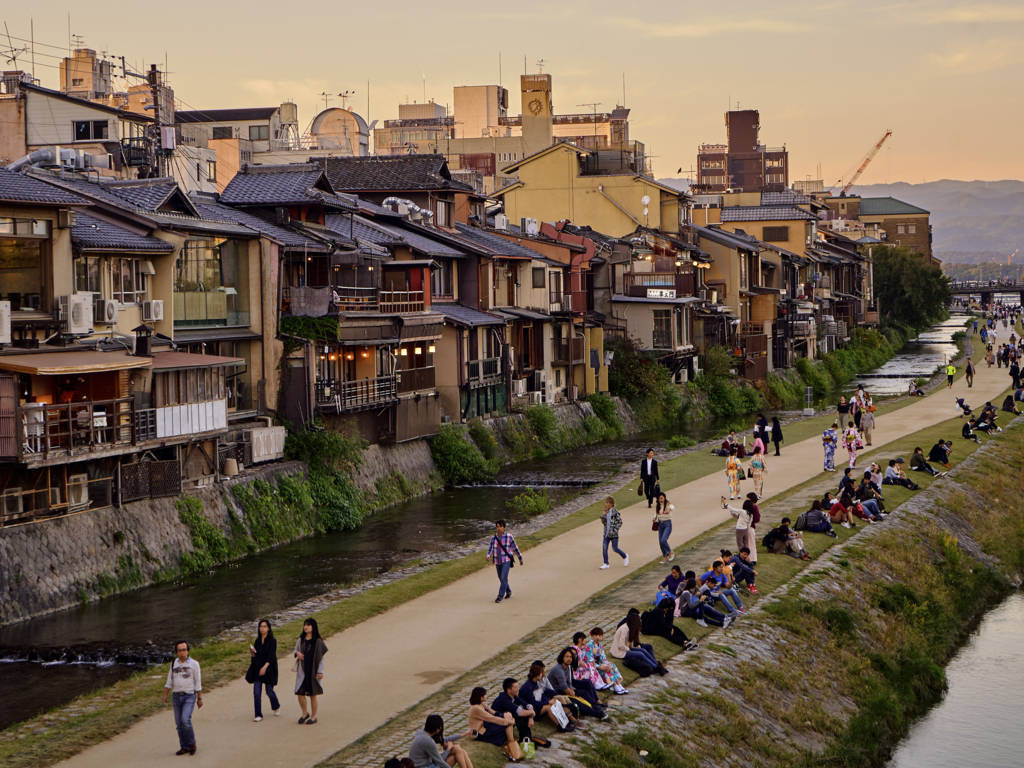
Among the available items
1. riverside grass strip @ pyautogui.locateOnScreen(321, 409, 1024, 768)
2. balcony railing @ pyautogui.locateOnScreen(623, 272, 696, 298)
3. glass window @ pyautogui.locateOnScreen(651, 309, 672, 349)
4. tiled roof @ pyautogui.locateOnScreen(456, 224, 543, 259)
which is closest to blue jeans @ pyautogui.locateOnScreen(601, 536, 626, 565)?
riverside grass strip @ pyautogui.locateOnScreen(321, 409, 1024, 768)

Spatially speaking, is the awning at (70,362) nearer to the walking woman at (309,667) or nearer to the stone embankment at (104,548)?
the stone embankment at (104,548)

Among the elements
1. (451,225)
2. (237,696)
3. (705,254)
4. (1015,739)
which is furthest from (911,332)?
(237,696)

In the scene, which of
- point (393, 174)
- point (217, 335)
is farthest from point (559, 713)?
point (393, 174)

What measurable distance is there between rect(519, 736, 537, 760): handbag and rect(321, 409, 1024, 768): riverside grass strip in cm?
16

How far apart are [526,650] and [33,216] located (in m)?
17.0

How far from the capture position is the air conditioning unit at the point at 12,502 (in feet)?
96.5

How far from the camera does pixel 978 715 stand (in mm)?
27625

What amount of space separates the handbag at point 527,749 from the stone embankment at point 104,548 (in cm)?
1459

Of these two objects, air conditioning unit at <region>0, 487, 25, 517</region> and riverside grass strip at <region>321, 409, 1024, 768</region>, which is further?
air conditioning unit at <region>0, 487, 25, 517</region>

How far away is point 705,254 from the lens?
87250 mm

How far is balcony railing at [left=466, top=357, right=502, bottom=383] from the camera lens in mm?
54062

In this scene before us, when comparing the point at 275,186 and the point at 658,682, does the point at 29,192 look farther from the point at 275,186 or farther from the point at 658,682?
the point at 658,682

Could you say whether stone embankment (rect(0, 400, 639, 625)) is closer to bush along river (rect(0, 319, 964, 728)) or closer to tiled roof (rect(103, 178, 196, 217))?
bush along river (rect(0, 319, 964, 728))

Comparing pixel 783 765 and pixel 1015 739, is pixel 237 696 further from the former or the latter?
pixel 1015 739
